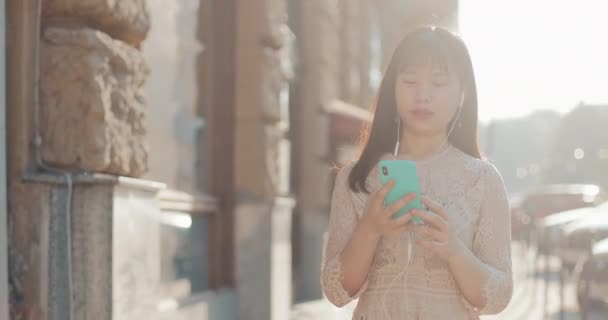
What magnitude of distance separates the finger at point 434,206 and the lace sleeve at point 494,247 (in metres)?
0.24

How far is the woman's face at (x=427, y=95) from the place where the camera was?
2.75 meters

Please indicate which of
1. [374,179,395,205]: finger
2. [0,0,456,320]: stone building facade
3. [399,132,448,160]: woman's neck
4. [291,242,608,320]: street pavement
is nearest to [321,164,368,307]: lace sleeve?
[399,132,448,160]: woman's neck

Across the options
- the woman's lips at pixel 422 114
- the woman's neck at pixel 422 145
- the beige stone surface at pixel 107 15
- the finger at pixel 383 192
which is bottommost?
the finger at pixel 383 192

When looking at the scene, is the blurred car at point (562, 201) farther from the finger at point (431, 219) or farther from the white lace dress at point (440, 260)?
the finger at point (431, 219)

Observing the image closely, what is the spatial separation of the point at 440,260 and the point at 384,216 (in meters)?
0.30

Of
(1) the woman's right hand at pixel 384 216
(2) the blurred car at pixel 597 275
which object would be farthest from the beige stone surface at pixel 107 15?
(2) the blurred car at pixel 597 275

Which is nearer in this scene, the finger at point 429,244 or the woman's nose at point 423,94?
the finger at point 429,244

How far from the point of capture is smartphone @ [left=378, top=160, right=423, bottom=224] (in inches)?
98.2

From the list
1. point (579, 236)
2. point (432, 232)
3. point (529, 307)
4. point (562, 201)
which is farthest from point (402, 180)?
point (562, 201)

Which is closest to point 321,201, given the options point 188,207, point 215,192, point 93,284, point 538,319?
point 538,319

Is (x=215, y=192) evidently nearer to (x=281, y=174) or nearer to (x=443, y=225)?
(x=281, y=174)

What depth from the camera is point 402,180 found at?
250cm

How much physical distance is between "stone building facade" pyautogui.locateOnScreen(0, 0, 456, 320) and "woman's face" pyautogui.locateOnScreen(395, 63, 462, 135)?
98cm

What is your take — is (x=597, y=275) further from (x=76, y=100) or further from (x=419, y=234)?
(x=419, y=234)
